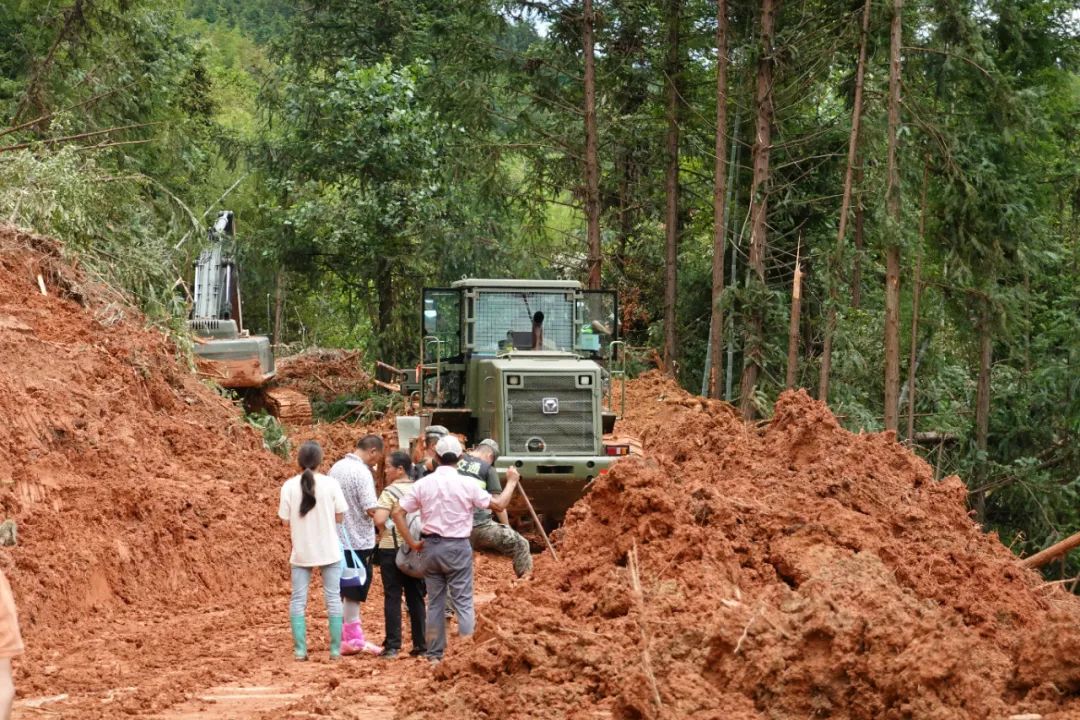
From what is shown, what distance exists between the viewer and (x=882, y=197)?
1015 inches

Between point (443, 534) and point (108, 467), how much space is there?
6167mm

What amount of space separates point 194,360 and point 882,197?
12.5 m

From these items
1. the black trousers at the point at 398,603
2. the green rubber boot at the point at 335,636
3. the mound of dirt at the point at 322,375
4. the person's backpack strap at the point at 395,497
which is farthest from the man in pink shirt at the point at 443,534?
the mound of dirt at the point at 322,375

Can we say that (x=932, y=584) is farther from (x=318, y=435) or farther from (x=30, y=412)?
(x=318, y=435)

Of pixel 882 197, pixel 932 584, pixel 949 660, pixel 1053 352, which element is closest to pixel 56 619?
pixel 932 584

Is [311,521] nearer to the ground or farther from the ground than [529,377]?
nearer to the ground

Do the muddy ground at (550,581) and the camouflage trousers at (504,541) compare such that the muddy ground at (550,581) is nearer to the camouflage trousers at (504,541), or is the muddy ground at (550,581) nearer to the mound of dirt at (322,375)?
the camouflage trousers at (504,541)

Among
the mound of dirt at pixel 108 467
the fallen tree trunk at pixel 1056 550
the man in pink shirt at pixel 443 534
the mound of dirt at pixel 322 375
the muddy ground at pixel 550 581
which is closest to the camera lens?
the muddy ground at pixel 550 581

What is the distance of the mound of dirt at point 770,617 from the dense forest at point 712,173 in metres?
13.8

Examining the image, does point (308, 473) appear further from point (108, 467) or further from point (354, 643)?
point (108, 467)

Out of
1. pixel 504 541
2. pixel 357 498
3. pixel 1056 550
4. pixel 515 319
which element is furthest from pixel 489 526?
pixel 515 319

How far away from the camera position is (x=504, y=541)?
11531 mm

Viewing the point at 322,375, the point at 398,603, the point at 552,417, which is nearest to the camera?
the point at 398,603

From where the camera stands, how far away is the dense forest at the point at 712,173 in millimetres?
27891
